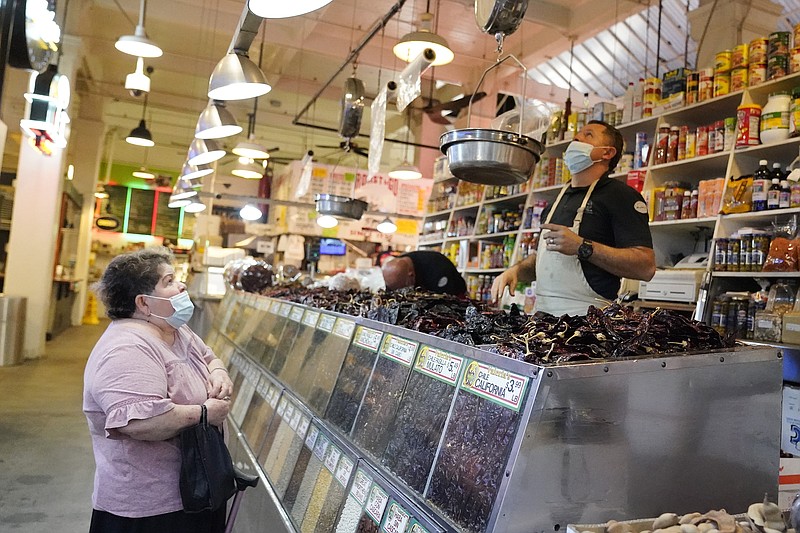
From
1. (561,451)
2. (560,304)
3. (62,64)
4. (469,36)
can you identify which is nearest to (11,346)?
(62,64)

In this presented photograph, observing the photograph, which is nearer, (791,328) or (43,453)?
(791,328)

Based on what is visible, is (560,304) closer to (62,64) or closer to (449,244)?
(449,244)

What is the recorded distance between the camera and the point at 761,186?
3537 mm

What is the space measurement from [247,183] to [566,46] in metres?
10.4

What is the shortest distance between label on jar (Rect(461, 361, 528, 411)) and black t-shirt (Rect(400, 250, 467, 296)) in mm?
2489

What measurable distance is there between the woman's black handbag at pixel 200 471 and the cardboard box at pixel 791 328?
8.89ft

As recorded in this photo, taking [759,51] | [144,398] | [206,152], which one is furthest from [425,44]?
[144,398]

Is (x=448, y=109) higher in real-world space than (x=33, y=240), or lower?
higher

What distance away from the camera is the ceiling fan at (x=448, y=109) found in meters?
8.38

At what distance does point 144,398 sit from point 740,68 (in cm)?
395

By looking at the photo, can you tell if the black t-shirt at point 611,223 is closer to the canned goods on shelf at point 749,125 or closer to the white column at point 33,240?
the canned goods on shelf at point 749,125

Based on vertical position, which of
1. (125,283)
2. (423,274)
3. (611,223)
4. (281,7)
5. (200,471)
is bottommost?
(200,471)

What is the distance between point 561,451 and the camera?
1156 millimetres

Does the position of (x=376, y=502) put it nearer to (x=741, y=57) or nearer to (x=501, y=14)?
(x=501, y=14)
